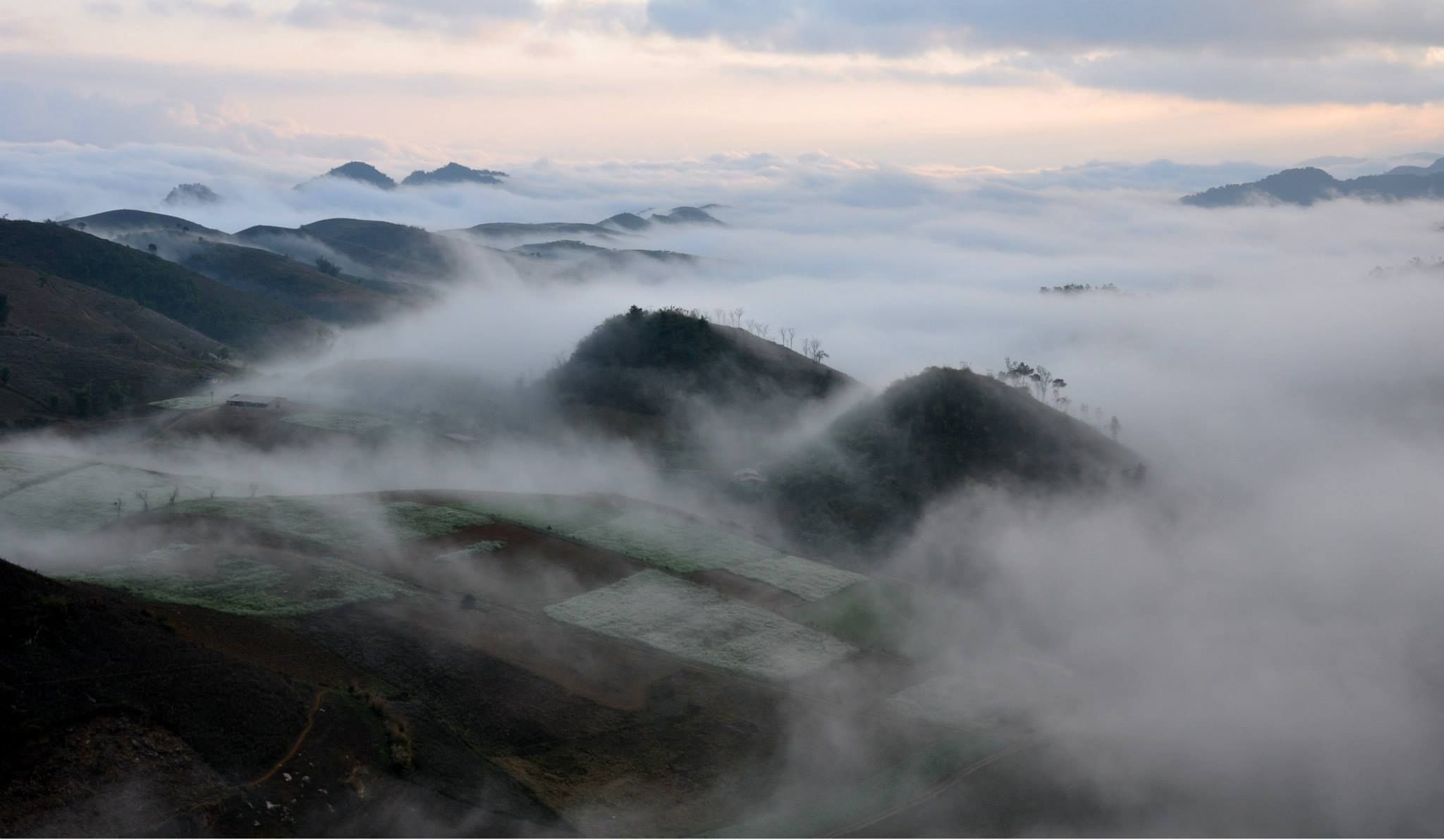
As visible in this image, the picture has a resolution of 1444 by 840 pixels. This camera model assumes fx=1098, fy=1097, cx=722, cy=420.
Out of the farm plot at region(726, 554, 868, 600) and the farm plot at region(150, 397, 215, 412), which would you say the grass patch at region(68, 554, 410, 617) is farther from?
the farm plot at region(150, 397, 215, 412)

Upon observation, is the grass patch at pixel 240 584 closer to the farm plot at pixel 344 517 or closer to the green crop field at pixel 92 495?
the farm plot at pixel 344 517

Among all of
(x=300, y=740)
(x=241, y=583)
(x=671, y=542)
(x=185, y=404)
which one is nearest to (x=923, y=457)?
(x=671, y=542)

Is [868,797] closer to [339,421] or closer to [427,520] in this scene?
[427,520]

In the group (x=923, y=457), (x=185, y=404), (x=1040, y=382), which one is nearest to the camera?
(x=923, y=457)

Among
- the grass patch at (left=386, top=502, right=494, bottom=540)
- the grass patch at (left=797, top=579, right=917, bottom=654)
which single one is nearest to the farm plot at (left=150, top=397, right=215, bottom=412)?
the grass patch at (left=386, top=502, right=494, bottom=540)

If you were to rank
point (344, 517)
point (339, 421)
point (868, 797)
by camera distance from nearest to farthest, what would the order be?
point (868, 797), point (344, 517), point (339, 421)

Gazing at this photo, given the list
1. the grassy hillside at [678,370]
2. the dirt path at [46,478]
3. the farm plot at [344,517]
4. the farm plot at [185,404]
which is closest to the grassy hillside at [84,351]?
the farm plot at [185,404]
